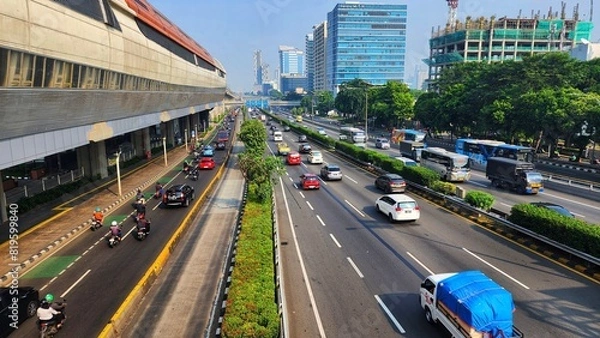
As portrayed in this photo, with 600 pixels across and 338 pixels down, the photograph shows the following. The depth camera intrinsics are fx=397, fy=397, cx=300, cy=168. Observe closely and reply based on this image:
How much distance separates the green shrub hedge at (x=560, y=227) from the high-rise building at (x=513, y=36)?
378 feet

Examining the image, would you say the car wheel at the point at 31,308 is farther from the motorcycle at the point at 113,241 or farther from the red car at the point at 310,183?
the red car at the point at 310,183

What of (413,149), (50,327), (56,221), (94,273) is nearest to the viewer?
(50,327)

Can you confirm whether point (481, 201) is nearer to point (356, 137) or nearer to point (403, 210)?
point (403, 210)

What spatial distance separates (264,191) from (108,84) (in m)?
14.2

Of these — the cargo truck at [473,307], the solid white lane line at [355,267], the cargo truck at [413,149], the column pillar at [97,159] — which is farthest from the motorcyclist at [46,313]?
the cargo truck at [413,149]

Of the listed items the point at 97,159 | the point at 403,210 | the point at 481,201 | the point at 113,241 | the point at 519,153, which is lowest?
the point at 113,241

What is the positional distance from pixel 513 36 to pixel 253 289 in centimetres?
14519

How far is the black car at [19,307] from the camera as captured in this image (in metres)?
12.7

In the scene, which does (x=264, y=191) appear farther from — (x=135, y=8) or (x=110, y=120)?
(x=135, y=8)

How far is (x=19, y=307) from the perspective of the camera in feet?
43.6

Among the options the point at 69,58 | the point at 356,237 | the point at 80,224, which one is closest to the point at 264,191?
the point at 356,237

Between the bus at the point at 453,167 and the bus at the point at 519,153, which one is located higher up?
the bus at the point at 519,153

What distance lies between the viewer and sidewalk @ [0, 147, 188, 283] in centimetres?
1958

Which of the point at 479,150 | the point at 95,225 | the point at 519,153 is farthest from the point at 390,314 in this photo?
the point at 479,150
